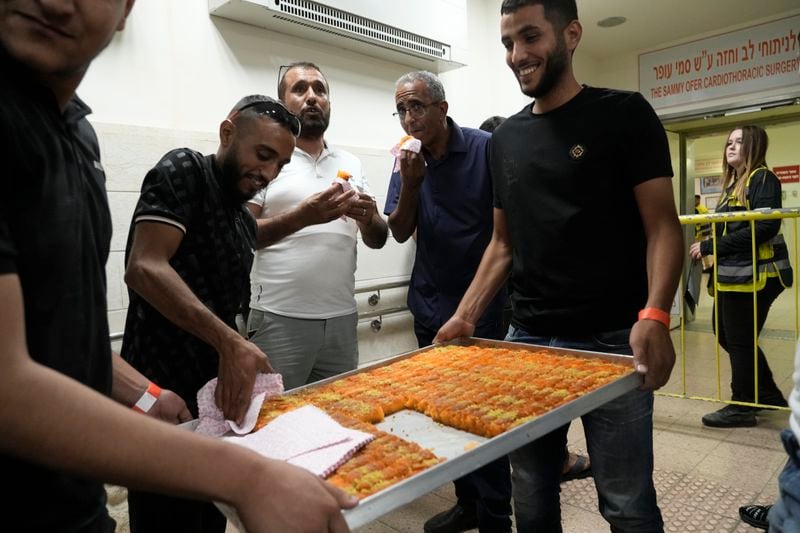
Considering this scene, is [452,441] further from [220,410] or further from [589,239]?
[589,239]

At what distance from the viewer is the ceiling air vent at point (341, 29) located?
266 cm

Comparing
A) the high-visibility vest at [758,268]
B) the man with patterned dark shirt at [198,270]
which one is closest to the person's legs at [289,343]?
the man with patterned dark shirt at [198,270]

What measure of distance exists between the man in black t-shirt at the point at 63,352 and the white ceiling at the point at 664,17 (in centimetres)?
497

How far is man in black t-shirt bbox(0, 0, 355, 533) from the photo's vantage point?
54 centimetres

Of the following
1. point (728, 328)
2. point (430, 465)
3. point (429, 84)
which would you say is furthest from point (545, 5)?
point (728, 328)

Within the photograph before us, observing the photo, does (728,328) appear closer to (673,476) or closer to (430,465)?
(673,476)

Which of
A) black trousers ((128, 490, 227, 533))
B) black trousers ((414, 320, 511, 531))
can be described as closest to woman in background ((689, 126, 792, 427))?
black trousers ((414, 320, 511, 531))

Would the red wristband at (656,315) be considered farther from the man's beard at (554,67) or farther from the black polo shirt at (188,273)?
the black polo shirt at (188,273)

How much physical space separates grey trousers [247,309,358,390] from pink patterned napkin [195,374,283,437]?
960 mm

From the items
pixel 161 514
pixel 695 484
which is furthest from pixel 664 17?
pixel 161 514

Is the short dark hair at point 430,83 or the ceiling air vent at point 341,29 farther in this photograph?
the ceiling air vent at point 341,29

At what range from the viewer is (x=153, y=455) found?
58 centimetres

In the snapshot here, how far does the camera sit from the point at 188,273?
1.44 metres

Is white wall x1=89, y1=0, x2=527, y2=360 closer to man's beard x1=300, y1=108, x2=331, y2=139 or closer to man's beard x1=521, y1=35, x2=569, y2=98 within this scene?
man's beard x1=300, y1=108, x2=331, y2=139
